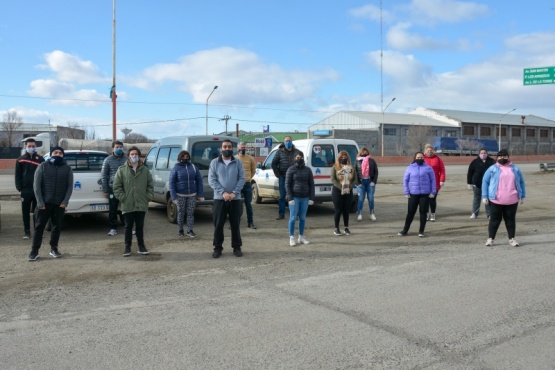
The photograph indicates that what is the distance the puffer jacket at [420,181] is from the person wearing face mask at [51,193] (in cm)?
639

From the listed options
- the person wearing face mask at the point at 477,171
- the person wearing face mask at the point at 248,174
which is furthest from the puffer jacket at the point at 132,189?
the person wearing face mask at the point at 477,171

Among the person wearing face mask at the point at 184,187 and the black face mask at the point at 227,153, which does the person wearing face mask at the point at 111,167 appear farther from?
the black face mask at the point at 227,153

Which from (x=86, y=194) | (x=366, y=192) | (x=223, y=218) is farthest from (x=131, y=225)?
(x=366, y=192)

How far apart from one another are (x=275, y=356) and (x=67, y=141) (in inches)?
1416

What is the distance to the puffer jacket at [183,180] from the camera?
10008mm

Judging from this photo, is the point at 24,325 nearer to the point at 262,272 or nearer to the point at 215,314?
the point at 215,314

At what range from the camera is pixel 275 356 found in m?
4.16

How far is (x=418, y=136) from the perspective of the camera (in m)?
76.2

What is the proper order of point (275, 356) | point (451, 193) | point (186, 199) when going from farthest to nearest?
point (451, 193) → point (186, 199) → point (275, 356)

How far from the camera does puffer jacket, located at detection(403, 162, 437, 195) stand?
33.1ft

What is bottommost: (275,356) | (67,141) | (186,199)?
(275,356)

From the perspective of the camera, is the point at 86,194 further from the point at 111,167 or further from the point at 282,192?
the point at 282,192

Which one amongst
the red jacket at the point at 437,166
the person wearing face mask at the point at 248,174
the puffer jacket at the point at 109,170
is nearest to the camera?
the puffer jacket at the point at 109,170

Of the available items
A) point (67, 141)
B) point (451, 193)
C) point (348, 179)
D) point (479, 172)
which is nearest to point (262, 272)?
point (348, 179)
